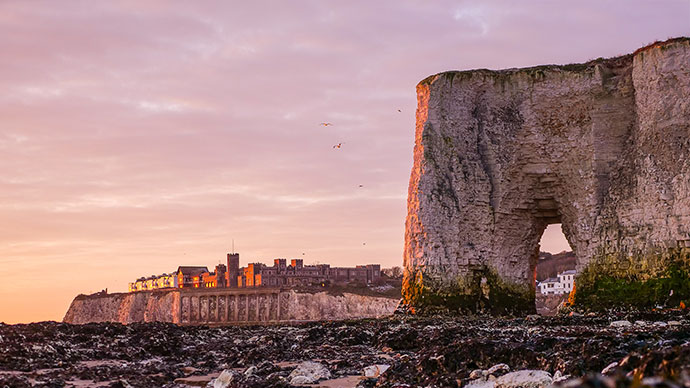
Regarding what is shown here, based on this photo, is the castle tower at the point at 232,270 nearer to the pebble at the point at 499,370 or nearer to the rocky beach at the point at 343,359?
the rocky beach at the point at 343,359

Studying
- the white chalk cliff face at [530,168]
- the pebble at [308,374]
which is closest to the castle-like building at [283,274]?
the white chalk cliff face at [530,168]

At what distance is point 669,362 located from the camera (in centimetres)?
404

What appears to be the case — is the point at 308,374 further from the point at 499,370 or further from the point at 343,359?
the point at 499,370

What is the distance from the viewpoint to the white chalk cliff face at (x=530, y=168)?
23.8m

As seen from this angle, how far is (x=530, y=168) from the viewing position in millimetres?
27188

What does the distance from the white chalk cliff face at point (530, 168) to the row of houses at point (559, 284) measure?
6847 centimetres

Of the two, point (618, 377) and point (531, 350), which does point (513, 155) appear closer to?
point (531, 350)

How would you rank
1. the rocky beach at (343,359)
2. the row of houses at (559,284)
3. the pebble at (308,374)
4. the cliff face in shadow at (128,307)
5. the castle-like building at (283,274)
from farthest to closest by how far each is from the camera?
the castle-like building at (283,274)
the row of houses at (559,284)
the cliff face in shadow at (128,307)
the pebble at (308,374)
the rocky beach at (343,359)

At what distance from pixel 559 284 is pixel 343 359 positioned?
90.3 metres

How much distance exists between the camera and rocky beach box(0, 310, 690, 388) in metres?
6.42

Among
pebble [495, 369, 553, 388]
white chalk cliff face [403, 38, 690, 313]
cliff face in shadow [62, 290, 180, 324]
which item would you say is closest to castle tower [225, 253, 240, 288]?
cliff face in shadow [62, 290, 180, 324]

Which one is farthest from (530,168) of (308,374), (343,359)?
(308,374)

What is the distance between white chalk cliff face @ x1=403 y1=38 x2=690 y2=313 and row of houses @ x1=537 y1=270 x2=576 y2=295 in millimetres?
68470

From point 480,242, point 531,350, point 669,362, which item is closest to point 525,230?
point 480,242
